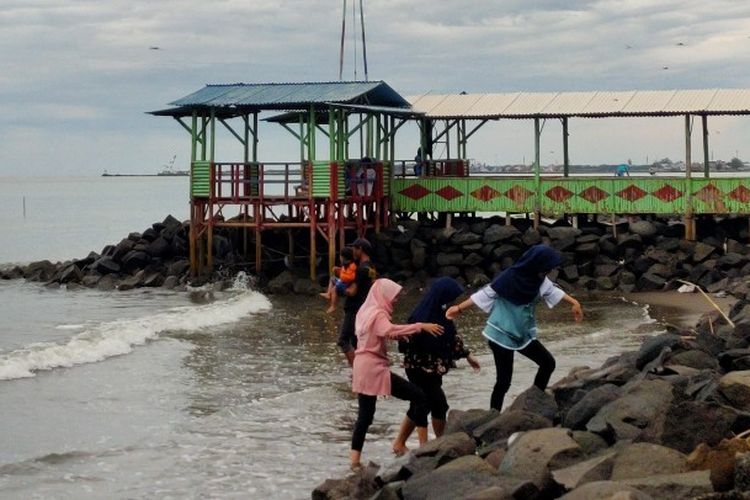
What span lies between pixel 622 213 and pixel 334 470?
1843cm

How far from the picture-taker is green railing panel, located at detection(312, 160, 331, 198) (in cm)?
2642

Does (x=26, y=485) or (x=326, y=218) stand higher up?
(x=326, y=218)

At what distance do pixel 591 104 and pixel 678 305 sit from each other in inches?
265

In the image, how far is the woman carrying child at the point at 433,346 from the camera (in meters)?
9.39

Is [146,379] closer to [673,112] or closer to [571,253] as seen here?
[571,253]

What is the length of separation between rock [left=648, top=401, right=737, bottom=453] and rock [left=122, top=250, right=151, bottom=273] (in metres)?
24.0

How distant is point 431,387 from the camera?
960 centimetres

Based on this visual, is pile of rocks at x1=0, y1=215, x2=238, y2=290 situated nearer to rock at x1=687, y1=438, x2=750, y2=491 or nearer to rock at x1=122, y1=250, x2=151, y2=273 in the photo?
rock at x1=122, y1=250, x2=151, y2=273

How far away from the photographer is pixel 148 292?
28.7 meters

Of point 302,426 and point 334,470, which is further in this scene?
point 302,426

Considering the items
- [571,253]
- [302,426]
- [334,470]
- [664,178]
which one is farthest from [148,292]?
[334,470]

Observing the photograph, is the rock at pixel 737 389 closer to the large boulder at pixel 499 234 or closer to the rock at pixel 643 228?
the large boulder at pixel 499 234

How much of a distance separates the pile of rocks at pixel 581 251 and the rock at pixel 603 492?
64.2ft

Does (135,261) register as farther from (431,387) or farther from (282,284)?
(431,387)
